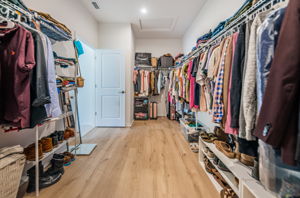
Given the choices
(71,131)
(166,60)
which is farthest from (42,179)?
(166,60)

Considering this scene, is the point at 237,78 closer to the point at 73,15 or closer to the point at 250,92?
the point at 250,92

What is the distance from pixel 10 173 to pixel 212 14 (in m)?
3.22

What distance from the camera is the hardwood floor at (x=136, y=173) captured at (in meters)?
1.34

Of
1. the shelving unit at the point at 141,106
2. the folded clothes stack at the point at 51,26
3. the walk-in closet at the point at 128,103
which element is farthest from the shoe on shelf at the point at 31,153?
the shelving unit at the point at 141,106

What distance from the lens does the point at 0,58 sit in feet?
3.15

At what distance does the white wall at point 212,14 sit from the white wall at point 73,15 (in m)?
2.41

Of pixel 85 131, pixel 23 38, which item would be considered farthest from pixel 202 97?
pixel 85 131

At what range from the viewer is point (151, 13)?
3.00m

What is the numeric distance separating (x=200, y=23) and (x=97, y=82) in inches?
109

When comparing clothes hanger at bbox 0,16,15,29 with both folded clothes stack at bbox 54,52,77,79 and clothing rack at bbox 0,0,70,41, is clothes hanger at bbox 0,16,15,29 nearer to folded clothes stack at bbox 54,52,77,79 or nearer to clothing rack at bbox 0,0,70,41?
clothing rack at bbox 0,0,70,41

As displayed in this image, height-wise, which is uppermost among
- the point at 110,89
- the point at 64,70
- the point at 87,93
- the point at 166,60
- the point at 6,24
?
the point at 166,60

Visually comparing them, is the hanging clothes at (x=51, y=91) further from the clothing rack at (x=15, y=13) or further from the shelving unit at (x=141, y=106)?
the shelving unit at (x=141, y=106)

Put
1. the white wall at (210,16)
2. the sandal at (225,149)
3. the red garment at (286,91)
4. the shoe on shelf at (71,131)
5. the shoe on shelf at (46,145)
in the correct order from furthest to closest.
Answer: the shoe on shelf at (71,131), the white wall at (210,16), the shoe on shelf at (46,145), the sandal at (225,149), the red garment at (286,91)

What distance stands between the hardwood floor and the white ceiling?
106 inches
